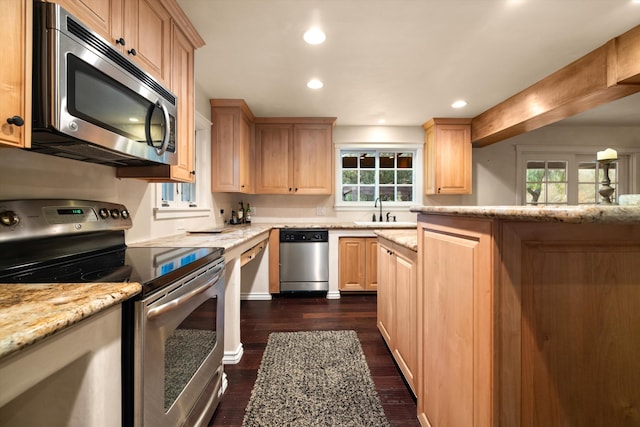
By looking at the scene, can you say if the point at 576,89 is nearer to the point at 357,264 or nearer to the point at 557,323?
the point at 557,323

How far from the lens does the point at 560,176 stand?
430 centimetres

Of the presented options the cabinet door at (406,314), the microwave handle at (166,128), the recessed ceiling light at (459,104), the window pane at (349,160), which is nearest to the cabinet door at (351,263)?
the window pane at (349,160)

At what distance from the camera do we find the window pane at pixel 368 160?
4.35 meters

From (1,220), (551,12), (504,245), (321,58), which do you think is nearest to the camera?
(504,245)

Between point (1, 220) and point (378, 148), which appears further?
point (378, 148)

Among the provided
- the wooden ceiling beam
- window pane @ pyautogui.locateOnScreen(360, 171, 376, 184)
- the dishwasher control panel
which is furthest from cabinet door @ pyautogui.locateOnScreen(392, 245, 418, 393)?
window pane @ pyautogui.locateOnScreen(360, 171, 376, 184)

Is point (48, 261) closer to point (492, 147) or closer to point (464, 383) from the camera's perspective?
point (464, 383)

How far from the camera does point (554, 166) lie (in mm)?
4305

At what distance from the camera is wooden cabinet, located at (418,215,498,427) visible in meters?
0.86

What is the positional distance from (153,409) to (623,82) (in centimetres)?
342

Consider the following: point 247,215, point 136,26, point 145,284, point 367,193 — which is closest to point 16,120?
point 145,284

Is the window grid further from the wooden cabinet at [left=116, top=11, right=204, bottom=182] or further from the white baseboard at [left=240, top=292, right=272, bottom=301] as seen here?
the wooden cabinet at [left=116, top=11, right=204, bottom=182]

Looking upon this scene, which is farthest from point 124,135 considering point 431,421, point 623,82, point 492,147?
point 492,147

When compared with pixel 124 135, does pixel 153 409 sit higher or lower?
lower
